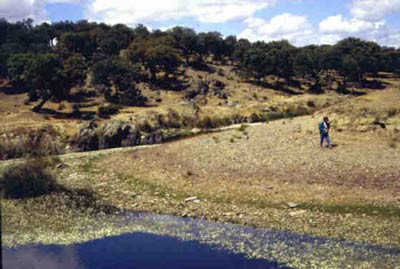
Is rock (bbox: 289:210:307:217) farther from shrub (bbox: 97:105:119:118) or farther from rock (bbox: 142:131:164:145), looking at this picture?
shrub (bbox: 97:105:119:118)

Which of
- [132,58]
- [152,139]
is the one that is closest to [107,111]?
[152,139]

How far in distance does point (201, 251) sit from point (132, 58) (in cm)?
7808

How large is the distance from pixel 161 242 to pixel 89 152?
25.3 metres

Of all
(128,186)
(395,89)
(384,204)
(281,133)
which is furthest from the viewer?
(395,89)

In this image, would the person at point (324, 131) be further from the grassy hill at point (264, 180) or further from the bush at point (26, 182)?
the bush at point (26, 182)

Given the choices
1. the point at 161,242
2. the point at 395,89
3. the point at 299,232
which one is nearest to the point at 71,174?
the point at 161,242

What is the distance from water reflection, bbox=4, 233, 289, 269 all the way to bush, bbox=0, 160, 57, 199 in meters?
9.43

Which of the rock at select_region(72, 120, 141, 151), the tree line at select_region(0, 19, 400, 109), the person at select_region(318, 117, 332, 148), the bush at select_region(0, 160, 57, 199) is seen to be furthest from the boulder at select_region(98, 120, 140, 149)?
the tree line at select_region(0, 19, 400, 109)

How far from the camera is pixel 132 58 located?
3863 inches

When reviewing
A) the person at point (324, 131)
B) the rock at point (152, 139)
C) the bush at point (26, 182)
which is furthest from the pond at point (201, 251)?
the rock at point (152, 139)

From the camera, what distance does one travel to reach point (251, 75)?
10612 centimetres

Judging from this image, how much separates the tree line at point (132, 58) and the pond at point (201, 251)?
50.8 m

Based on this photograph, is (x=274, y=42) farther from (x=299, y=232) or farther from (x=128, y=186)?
(x=299, y=232)

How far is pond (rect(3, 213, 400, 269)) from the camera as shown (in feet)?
72.2
